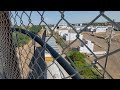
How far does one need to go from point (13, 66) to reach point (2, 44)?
137 mm
